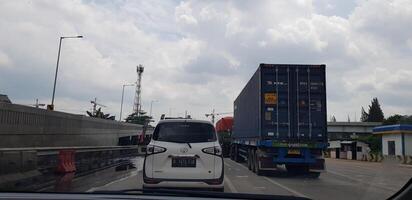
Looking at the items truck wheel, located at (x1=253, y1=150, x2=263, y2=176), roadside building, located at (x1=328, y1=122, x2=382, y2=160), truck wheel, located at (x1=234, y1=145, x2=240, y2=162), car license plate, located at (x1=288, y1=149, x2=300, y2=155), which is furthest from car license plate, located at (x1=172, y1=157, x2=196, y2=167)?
roadside building, located at (x1=328, y1=122, x2=382, y2=160)

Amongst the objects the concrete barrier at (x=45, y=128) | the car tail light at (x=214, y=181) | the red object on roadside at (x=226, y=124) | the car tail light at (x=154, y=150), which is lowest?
the car tail light at (x=214, y=181)

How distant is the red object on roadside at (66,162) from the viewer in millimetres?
19375

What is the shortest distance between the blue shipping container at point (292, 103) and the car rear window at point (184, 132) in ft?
27.9

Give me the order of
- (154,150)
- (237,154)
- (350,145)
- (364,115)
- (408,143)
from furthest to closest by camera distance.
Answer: (364,115)
(350,145)
(408,143)
(237,154)
(154,150)

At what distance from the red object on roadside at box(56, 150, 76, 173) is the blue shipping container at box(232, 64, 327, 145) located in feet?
23.2

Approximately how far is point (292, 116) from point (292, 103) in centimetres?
48

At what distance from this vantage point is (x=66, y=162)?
19.9 meters

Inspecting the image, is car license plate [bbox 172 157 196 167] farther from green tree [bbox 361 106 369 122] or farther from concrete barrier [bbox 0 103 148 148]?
green tree [bbox 361 106 369 122]

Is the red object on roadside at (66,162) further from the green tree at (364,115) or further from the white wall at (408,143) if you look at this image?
the green tree at (364,115)

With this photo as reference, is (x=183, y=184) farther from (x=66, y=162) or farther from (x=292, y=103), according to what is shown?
(x=66, y=162)

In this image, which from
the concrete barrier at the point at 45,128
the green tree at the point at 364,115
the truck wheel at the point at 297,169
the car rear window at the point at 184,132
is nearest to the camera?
the car rear window at the point at 184,132

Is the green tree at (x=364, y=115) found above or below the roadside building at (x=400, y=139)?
above

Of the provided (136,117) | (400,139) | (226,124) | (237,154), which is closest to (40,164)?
(237,154)

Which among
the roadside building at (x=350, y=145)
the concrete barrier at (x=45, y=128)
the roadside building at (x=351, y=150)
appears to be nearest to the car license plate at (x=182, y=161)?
the concrete barrier at (x=45, y=128)
